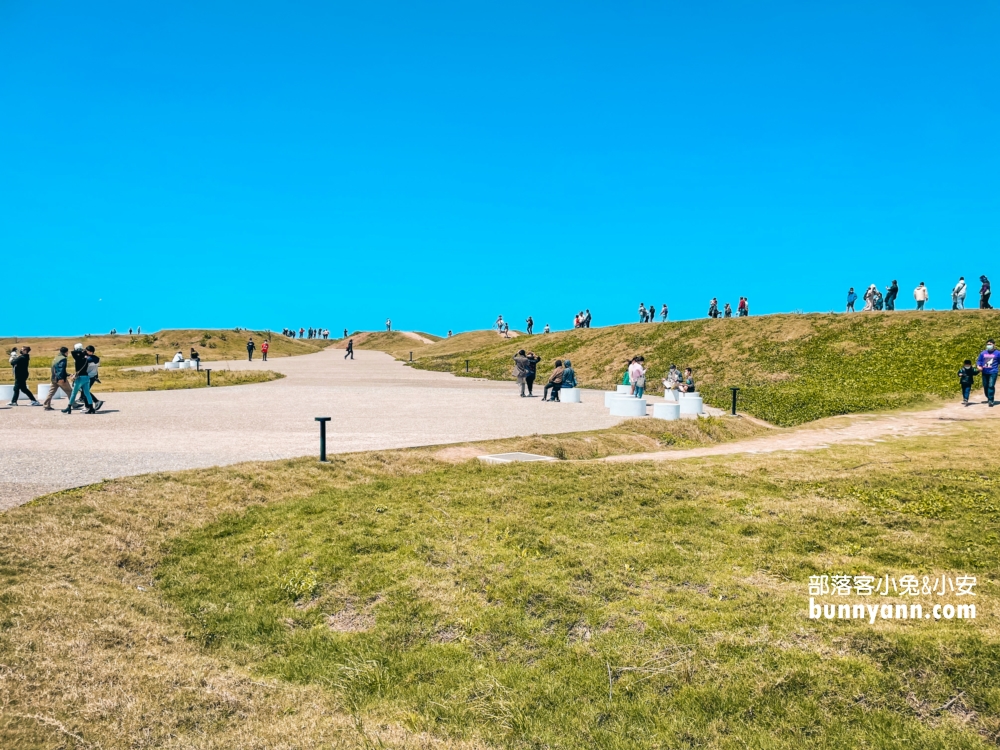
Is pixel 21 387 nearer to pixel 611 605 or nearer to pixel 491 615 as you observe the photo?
pixel 491 615

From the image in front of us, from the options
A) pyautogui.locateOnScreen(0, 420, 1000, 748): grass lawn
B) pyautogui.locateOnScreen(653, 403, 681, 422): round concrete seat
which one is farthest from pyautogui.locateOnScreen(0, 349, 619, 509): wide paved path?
pyautogui.locateOnScreen(0, 420, 1000, 748): grass lawn

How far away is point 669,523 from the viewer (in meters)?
9.81

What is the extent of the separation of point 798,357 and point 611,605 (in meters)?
35.5

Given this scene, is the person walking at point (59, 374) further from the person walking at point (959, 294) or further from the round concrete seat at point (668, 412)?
the person walking at point (959, 294)

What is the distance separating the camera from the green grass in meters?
5.80

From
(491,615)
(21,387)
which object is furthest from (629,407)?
(21,387)

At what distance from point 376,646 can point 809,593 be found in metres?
4.88

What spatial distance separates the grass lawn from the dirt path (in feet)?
11.7

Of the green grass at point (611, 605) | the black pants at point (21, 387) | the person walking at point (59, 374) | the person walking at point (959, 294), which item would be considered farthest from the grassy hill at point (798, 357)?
the black pants at point (21, 387)

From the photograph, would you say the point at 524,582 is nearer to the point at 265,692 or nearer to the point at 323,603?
the point at 323,603

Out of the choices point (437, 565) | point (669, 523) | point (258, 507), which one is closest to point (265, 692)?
point (437, 565)

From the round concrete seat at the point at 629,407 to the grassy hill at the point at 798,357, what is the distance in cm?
649

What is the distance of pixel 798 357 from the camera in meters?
38.8

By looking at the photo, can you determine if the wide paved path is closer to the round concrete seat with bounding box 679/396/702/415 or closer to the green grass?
the round concrete seat with bounding box 679/396/702/415
